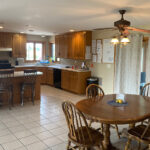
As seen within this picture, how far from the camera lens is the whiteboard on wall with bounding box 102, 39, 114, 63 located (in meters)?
5.67

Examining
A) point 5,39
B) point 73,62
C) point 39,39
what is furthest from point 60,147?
point 39,39

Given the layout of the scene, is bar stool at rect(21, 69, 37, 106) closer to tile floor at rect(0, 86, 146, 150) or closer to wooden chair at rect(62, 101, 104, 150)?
tile floor at rect(0, 86, 146, 150)

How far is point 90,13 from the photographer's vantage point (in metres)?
3.65

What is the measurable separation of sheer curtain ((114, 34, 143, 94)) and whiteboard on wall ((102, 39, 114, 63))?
24 centimetres

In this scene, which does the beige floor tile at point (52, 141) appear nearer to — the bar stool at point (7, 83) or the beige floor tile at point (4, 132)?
the beige floor tile at point (4, 132)

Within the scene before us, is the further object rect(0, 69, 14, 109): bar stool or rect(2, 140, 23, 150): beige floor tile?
rect(0, 69, 14, 109): bar stool

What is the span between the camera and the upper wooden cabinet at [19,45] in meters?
7.55

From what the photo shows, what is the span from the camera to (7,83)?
4.82 m

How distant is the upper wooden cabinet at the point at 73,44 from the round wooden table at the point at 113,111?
11.8ft

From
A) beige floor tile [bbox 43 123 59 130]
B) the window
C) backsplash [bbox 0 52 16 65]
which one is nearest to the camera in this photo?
beige floor tile [bbox 43 123 59 130]

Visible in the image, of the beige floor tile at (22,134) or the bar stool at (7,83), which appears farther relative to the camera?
the bar stool at (7,83)

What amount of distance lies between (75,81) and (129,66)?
204 centimetres

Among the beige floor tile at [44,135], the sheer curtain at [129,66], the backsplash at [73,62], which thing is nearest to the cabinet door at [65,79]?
the backsplash at [73,62]

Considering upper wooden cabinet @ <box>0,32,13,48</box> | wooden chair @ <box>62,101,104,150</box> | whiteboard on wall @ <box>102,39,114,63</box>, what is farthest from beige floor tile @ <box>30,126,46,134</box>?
upper wooden cabinet @ <box>0,32,13,48</box>
